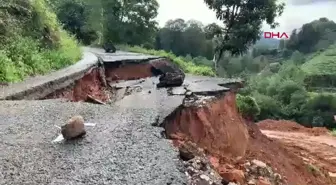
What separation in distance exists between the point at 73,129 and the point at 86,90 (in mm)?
5168

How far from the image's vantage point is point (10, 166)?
3486 mm

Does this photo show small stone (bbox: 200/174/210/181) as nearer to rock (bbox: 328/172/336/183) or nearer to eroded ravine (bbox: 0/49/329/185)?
eroded ravine (bbox: 0/49/329/185)

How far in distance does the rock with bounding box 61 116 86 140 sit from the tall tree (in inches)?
742

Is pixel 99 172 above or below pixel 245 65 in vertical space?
above

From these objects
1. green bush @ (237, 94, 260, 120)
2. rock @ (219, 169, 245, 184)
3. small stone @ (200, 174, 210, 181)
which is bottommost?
green bush @ (237, 94, 260, 120)

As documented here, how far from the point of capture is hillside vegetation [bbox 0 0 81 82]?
28.4 ft

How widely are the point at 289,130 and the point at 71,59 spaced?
13.1m

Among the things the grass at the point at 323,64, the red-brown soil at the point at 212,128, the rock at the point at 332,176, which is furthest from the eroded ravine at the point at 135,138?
the grass at the point at 323,64

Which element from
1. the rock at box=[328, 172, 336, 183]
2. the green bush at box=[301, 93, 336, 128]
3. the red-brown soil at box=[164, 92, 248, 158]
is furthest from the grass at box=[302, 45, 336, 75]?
the red-brown soil at box=[164, 92, 248, 158]

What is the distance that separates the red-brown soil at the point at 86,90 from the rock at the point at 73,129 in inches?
126

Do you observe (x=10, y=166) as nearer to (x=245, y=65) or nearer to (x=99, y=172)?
(x=99, y=172)

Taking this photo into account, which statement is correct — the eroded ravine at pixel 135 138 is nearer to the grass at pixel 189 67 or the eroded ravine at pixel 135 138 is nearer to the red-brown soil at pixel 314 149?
the red-brown soil at pixel 314 149

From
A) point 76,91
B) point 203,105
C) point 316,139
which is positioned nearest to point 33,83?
point 76,91

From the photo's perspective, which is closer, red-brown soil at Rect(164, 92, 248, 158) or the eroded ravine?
the eroded ravine
